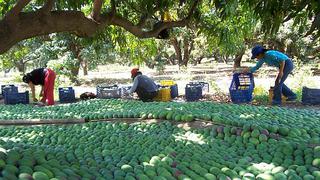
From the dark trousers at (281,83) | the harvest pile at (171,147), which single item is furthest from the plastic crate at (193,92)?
the harvest pile at (171,147)

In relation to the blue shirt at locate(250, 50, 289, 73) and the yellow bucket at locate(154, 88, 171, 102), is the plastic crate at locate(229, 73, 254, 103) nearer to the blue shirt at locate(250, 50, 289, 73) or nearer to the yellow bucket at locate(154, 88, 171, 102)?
the blue shirt at locate(250, 50, 289, 73)

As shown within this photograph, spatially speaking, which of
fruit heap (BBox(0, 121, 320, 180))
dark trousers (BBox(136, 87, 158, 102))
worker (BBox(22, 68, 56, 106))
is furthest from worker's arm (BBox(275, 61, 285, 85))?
worker (BBox(22, 68, 56, 106))

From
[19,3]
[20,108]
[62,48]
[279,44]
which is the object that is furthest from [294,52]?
[19,3]

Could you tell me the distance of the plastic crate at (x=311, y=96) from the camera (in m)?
7.37

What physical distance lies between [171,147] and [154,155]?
434 millimetres

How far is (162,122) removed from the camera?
5324 mm

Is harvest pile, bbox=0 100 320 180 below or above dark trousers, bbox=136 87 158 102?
below

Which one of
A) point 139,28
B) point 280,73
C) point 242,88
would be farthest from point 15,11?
point 242,88

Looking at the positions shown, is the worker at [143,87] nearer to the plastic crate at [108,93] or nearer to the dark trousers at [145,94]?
the dark trousers at [145,94]

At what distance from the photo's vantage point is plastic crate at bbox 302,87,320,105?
7.37 m

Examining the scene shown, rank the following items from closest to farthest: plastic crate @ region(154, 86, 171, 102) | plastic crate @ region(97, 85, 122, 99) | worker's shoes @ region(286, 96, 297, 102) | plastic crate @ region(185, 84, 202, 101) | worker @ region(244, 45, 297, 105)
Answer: worker @ region(244, 45, 297, 105), worker's shoes @ region(286, 96, 297, 102), plastic crate @ region(154, 86, 171, 102), plastic crate @ region(185, 84, 202, 101), plastic crate @ region(97, 85, 122, 99)

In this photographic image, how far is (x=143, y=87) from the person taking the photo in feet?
27.2

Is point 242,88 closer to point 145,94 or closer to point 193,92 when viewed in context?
point 193,92

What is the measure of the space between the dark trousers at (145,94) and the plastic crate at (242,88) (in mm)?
1825
